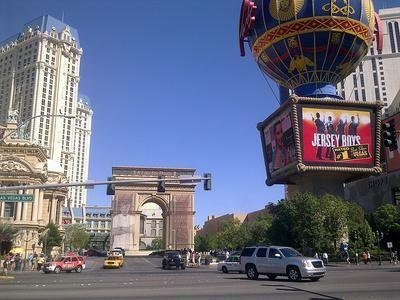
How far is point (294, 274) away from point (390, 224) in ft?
126

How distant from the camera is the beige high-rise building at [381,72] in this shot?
139 meters

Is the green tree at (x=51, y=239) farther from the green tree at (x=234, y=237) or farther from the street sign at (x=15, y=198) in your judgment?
the street sign at (x=15, y=198)

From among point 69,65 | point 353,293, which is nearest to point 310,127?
point 353,293

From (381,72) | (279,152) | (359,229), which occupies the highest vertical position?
(381,72)

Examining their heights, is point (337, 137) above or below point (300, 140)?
above

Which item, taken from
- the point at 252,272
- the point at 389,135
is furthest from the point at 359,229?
the point at 389,135

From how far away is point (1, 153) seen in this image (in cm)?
6988

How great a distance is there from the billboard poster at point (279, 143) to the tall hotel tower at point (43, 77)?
10083cm

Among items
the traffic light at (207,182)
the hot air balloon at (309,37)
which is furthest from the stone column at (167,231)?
the traffic light at (207,182)

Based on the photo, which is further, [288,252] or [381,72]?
[381,72]

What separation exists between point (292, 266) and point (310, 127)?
34.5 meters

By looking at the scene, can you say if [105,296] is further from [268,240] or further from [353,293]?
[268,240]

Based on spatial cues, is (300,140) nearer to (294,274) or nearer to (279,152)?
(279,152)

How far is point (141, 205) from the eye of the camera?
105 m
